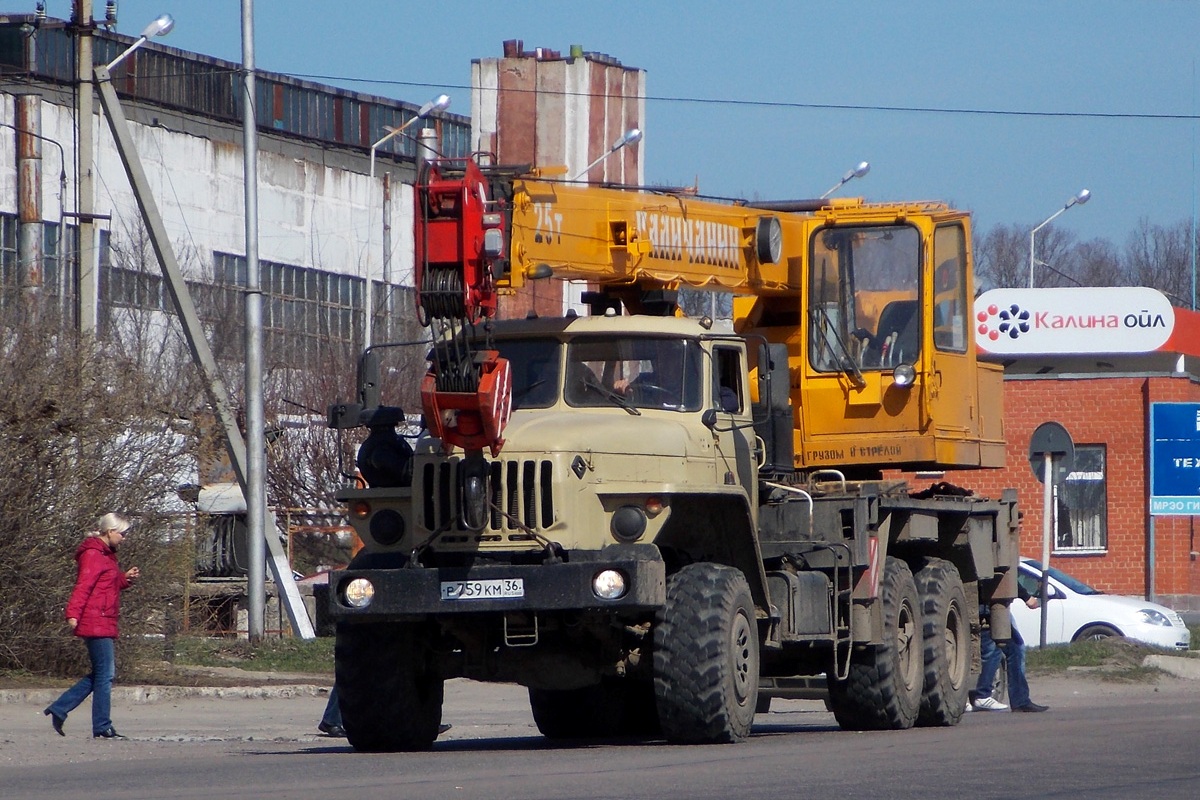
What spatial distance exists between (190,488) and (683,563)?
8.24 metres

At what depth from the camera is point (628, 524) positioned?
11953mm

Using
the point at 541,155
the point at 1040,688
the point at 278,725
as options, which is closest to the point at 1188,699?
the point at 1040,688

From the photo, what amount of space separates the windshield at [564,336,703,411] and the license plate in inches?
71.1

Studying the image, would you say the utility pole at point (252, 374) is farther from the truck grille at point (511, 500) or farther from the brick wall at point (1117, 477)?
the brick wall at point (1117, 477)

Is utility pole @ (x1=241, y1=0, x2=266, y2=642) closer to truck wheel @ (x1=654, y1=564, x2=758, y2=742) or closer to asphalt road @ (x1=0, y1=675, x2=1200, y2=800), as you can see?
asphalt road @ (x1=0, y1=675, x2=1200, y2=800)

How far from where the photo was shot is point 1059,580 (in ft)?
88.6

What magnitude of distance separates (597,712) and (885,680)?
2.24 m

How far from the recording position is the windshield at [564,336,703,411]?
42.6ft

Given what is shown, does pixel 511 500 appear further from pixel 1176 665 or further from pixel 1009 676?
pixel 1176 665

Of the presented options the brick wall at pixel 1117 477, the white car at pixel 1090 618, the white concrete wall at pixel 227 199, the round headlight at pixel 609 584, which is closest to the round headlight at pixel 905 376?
the round headlight at pixel 609 584

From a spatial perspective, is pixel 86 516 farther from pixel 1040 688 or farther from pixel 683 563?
pixel 1040 688

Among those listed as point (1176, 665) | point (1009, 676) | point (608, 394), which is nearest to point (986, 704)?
point (1009, 676)

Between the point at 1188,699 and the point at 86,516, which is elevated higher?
the point at 86,516

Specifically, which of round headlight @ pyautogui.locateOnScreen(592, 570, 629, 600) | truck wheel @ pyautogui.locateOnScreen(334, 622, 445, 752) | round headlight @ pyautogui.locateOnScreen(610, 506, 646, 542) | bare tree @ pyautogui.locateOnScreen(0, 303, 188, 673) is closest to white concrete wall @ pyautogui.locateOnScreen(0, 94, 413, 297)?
bare tree @ pyautogui.locateOnScreen(0, 303, 188, 673)
